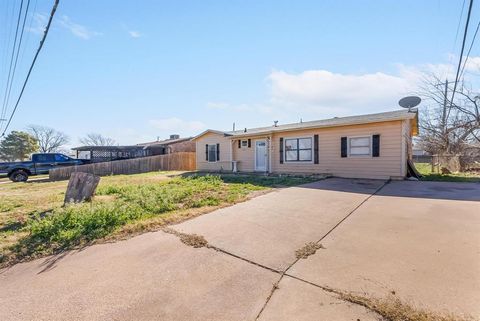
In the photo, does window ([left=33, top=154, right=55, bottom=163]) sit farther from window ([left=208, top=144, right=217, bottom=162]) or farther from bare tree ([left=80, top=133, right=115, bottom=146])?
bare tree ([left=80, top=133, right=115, bottom=146])

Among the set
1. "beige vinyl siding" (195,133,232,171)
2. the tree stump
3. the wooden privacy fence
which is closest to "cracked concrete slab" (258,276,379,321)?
the tree stump

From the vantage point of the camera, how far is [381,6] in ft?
25.8

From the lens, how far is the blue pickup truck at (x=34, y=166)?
14.6 m

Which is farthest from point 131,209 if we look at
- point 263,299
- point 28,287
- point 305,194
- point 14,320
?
point 305,194

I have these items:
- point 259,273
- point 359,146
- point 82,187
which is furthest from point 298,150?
point 259,273

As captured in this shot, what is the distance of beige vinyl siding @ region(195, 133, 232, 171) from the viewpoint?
1584 centimetres

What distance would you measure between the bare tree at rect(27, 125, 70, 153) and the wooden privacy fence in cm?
3850

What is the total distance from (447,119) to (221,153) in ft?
42.0

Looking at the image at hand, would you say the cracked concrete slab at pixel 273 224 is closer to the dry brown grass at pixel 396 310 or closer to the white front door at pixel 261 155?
the dry brown grass at pixel 396 310

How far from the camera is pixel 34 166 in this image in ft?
51.4

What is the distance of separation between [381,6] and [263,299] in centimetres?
943

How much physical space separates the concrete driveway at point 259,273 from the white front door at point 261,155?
9599mm

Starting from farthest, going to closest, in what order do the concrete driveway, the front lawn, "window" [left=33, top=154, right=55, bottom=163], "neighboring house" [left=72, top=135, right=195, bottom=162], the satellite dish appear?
"neighboring house" [left=72, top=135, right=195, bottom=162]
"window" [left=33, top=154, right=55, bottom=163]
the satellite dish
the front lawn
the concrete driveway

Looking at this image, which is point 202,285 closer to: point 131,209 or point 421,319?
point 421,319
